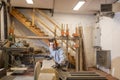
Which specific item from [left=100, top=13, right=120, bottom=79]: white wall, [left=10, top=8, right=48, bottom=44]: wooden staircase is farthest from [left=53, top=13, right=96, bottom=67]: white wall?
[left=10, top=8, right=48, bottom=44]: wooden staircase

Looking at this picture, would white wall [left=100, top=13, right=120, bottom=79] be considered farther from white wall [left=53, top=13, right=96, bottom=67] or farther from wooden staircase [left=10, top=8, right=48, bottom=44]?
wooden staircase [left=10, top=8, right=48, bottom=44]

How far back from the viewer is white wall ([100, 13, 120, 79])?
695cm

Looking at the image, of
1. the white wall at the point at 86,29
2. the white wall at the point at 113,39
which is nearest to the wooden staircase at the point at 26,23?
the white wall at the point at 86,29

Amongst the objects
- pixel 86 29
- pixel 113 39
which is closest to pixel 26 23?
pixel 86 29

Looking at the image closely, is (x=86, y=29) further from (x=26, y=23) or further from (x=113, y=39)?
(x=26, y=23)

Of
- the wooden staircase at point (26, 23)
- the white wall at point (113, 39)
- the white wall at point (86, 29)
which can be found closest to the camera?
the white wall at point (113, 39)

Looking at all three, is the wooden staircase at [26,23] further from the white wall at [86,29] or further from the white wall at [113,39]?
the white wall at [113,39]

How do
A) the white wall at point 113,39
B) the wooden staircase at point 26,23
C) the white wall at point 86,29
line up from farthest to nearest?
the white wall at point 86,29, the wooden staircase at point 26,23, the white wall at point 113,39

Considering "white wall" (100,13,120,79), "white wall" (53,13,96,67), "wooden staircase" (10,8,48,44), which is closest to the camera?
"white wall" (100,13,120,79)

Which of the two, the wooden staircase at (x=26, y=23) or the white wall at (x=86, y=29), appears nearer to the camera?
the wooden staircase at (x=26, y=23)

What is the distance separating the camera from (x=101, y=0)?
24.0ft

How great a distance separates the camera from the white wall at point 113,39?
6949mm

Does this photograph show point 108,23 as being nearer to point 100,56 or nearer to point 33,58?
point 100,56

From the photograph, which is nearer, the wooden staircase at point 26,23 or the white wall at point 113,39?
the white wall at point 113,39
